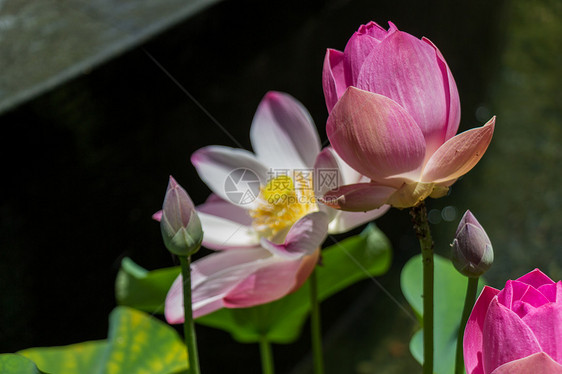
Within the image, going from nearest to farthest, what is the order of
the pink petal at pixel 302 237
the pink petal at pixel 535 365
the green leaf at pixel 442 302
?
1. the pink petal at pixel 535 365
2. the pink petal at pixel 302 237
3. the green leaf at pixel 442 302

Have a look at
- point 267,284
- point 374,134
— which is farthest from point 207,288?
point 374,134

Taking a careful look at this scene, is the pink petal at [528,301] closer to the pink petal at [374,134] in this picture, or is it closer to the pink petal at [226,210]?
the pink petal at [374,134]

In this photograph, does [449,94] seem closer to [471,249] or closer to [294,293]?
[471,249]

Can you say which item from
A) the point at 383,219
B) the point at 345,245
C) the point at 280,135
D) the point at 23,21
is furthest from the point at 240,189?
the point at 383,219

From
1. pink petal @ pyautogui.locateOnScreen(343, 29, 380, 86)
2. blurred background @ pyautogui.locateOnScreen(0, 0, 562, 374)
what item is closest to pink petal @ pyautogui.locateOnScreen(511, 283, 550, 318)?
pink petal @ pyautogui.locateOnScreen(343, 29, 380, 86)

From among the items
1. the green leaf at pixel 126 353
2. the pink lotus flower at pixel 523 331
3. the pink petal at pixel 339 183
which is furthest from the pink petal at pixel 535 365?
the green leaf at pixel 126 353

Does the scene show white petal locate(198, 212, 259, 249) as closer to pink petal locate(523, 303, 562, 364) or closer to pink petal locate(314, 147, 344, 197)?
pink petal locate(314, 147, 344, 197)
